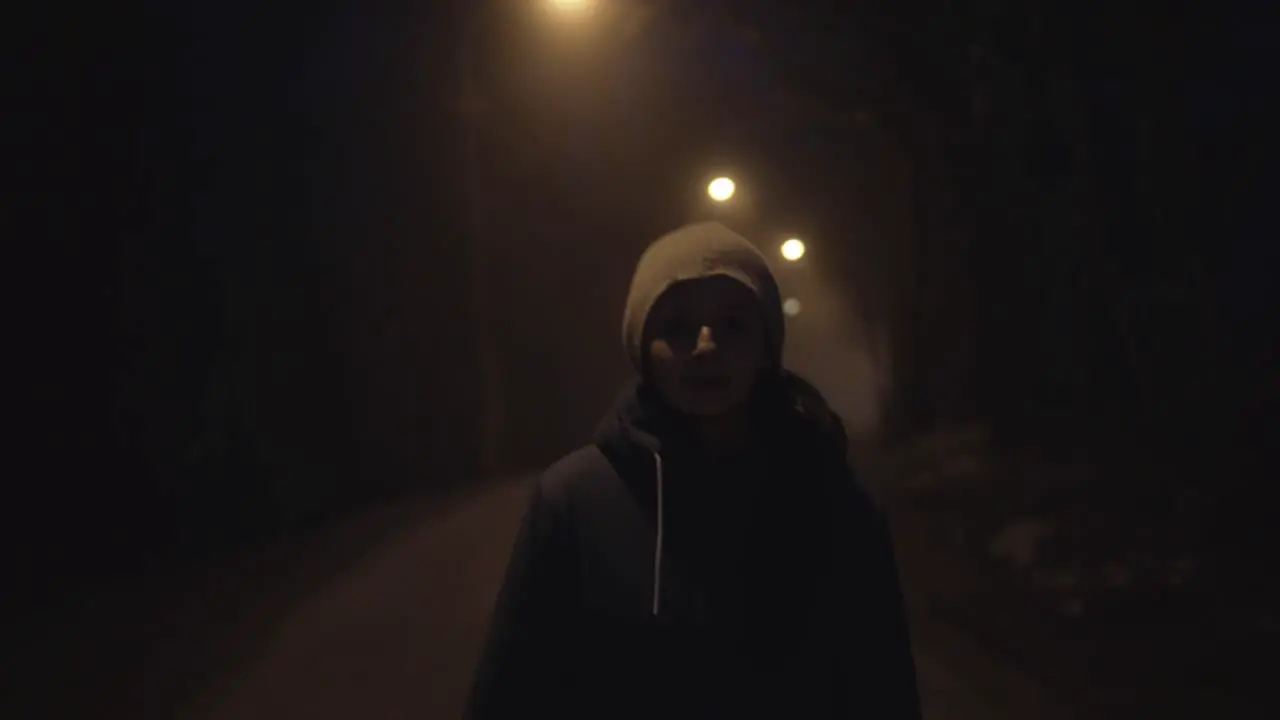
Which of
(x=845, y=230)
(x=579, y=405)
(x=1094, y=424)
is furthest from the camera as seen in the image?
(x=845, y=230)

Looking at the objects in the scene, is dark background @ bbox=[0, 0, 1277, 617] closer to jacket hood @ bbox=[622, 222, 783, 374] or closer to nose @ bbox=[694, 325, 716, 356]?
jacket hood @ bbox=[622, 222, 783, 374]

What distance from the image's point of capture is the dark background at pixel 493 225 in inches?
320

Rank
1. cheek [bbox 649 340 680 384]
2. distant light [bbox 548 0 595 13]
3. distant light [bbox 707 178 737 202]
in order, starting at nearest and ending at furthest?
1. cheek [bbox 649 340 680 384]
2. distant light [bbox 548 0 595 13]
3. distant light [bbox 707 178 737 202]

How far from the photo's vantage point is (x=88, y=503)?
8477 millimetres

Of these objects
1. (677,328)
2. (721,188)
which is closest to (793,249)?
(721,188)

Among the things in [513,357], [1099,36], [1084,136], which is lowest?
[513,357]

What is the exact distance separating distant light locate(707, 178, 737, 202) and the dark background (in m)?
0.71

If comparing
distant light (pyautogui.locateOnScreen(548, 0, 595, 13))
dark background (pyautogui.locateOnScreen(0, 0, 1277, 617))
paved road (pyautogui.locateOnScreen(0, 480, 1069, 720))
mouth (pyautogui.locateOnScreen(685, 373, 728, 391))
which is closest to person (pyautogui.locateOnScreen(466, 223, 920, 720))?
mouth (pyautogui.locateOnScreen(685, 373, 728, 391))

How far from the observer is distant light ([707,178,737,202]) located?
1750 centimetres

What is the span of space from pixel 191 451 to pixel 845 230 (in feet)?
40.4

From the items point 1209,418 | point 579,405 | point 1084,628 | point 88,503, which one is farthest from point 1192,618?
point 579,405

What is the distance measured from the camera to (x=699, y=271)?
2.25 m

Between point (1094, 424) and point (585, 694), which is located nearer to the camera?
point (585, 694)

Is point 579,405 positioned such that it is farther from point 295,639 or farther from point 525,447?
point 295,639
